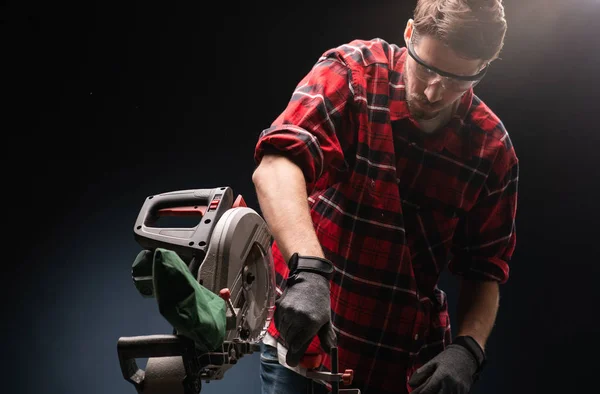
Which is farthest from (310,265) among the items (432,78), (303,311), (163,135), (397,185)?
(163,135)

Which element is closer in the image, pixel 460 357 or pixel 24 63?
pixel 460 357

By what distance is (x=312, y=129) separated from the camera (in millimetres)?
1097

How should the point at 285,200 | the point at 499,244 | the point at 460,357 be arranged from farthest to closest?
the point at 499,244
the point at 460,357
the point at 285,200

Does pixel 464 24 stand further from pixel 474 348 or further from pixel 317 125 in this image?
pixel 474 348

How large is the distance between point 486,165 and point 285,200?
0.58 m

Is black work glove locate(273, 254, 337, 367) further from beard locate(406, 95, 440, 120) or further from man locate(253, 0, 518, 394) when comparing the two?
beard locate(406, 95, 440, 120)

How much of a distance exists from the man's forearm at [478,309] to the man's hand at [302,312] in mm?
639

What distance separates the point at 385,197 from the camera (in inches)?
49.1

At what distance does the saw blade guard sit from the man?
38 millimetres

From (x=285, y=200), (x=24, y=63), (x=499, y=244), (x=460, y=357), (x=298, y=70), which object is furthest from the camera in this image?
(x=298, y=70)

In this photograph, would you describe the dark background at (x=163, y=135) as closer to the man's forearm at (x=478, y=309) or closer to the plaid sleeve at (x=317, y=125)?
the man's forearm at (x=478, y=309)

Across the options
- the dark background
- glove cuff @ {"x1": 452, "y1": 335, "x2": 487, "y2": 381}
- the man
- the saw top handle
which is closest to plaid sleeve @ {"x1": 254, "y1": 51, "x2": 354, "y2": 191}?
the man

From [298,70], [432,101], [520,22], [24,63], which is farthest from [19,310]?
[520,22]

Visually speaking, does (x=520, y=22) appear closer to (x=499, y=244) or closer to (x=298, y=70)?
(x=298, y=70)
